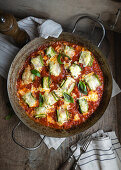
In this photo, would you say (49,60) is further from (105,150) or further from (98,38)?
(105,150)

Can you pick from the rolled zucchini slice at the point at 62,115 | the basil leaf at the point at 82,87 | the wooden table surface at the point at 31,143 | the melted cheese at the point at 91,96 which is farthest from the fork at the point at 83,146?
the basil leaf at the point at 82,87

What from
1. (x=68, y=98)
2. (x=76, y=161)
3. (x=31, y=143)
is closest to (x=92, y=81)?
(x=68, y=98)

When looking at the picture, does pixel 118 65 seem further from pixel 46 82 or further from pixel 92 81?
pixel 46 82

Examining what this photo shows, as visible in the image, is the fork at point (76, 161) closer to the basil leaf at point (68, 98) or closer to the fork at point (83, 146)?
the fork at point (83, 146)

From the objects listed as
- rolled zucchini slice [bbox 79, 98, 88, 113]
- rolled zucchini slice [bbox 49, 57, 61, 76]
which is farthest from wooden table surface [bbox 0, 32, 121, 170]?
rolled zucchini slice [bbox 49, 57, 61, 76]

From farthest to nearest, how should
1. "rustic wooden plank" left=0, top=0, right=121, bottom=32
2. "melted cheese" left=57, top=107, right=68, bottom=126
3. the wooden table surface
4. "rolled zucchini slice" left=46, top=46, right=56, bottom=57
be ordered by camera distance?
the wooden table surface → "rolled zucchini slice" left=46, top=46, right=56, bottom=57 → "melted cheese" left=57, top=107, right=68, bottom=126 → "rustic wooden plank" left=0, top=0, right=121, bottom=32

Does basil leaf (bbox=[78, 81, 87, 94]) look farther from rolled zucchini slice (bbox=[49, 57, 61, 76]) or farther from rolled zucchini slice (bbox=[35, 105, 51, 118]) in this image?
rolled zucchini slice (bbox=[35, 105, 51, 118])

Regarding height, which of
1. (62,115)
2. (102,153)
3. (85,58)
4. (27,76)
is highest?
(85,58)
